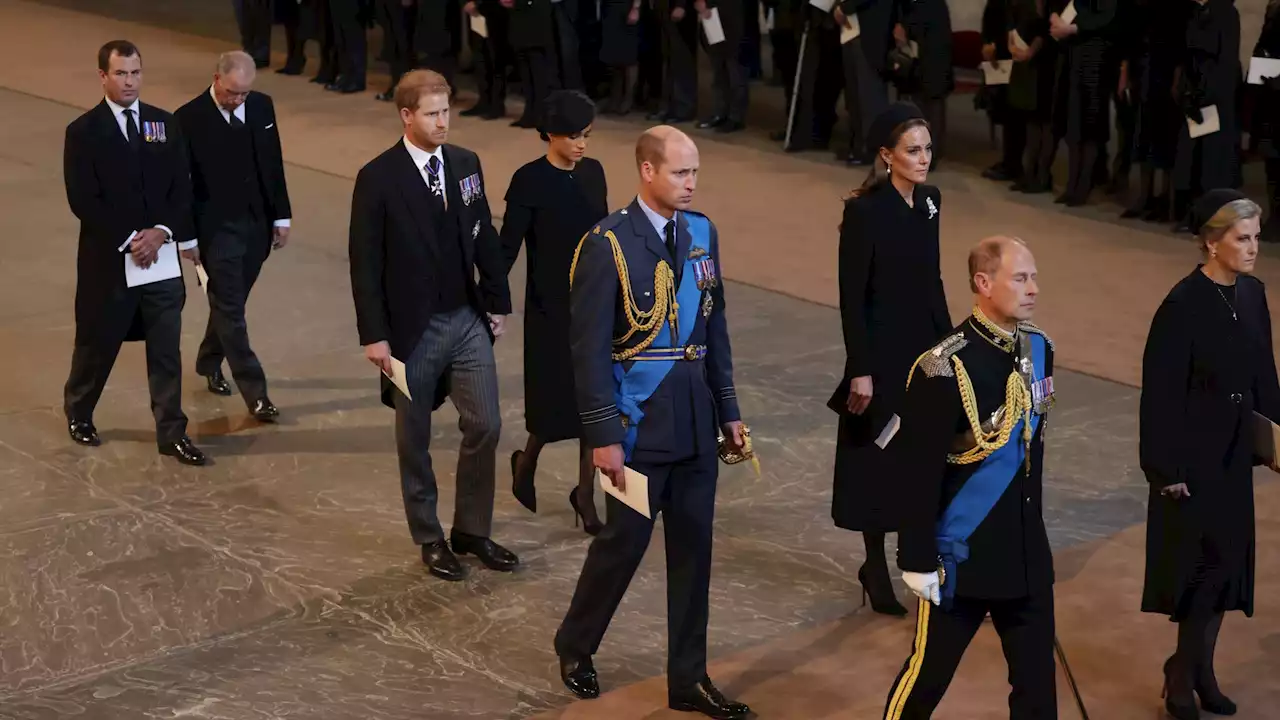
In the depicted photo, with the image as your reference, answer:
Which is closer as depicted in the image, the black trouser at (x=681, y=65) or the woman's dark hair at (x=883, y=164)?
the woman's dark hair at (x=883, y=164)

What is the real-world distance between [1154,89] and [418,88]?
25.5 ft

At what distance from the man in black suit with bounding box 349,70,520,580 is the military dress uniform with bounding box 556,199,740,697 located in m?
1.20

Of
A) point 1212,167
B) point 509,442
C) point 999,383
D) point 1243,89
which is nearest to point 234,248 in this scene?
point 509,442

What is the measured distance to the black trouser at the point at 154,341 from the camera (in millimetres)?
8141

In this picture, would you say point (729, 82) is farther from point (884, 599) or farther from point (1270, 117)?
point (884, 599)

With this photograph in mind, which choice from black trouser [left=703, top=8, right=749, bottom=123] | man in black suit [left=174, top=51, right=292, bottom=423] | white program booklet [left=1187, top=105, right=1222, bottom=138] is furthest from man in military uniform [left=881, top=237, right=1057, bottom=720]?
black trouser [left=703, top=8, right=749, bottom=123]

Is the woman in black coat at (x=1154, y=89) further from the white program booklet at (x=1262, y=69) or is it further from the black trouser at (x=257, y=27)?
the black trouser at (x=257, y=27)

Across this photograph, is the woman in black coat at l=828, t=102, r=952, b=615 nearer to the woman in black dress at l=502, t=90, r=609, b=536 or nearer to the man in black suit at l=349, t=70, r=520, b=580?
the woman in black dress at l=502, t=90, r=609, b=536

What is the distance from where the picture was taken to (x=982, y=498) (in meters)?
4.82

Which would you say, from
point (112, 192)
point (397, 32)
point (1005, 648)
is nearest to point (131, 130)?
point (112, 192)

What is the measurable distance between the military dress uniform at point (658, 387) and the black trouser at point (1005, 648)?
3.24ft

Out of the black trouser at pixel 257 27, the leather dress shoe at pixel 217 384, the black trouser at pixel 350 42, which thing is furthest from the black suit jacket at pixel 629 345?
the black trouser at pixel 257 27

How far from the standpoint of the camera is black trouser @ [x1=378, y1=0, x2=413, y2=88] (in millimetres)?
17641

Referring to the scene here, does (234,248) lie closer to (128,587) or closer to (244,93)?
(244,93)
